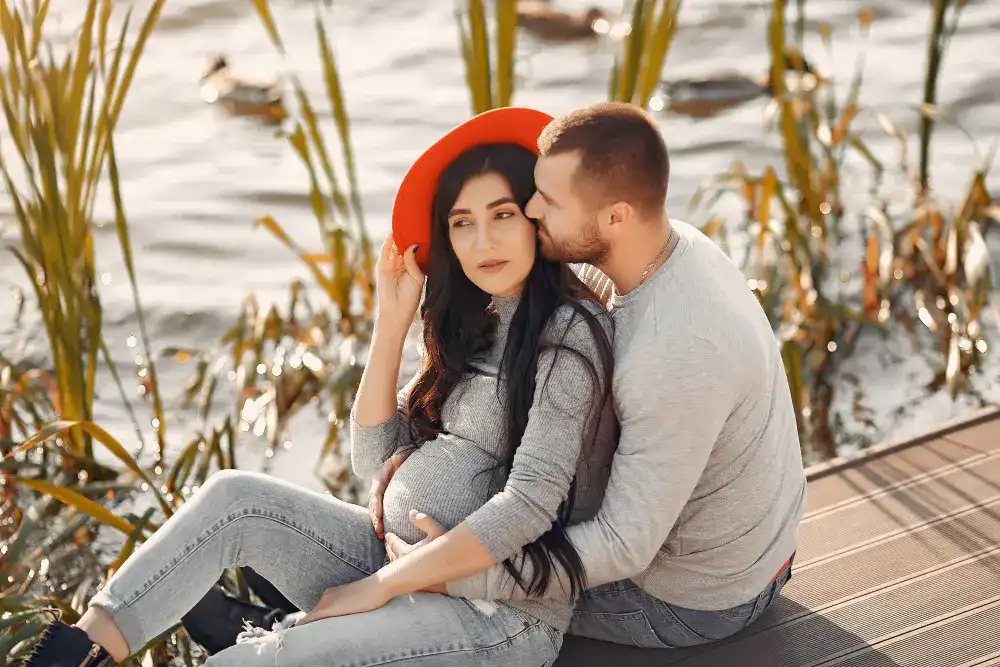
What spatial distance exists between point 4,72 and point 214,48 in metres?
5.04

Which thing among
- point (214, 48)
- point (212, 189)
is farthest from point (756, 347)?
point (214, 48)

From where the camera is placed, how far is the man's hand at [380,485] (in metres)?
2.42

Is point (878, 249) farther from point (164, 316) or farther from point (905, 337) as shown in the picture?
point (164, 316)

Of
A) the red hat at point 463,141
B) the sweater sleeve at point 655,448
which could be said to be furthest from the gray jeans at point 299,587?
the red hat at point 463,141

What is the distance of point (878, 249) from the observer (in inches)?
168

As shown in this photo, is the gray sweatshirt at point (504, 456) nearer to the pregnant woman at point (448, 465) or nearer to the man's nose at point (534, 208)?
the pregnant woman at point (448, 465)

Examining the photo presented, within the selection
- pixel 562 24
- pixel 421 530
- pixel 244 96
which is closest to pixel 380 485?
pixel 421 530

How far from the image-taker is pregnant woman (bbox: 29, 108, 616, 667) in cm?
214

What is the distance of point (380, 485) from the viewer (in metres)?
2.46

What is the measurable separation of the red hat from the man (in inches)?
4.9

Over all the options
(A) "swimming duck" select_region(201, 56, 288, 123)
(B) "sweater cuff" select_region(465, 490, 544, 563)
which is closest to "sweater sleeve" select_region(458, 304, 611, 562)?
(B) "sweater cuff" select_region(465, 490, 544, 563)

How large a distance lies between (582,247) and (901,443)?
1.35 metres

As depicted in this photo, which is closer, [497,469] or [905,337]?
[497,469]

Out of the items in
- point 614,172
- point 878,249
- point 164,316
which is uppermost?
point 614,172
